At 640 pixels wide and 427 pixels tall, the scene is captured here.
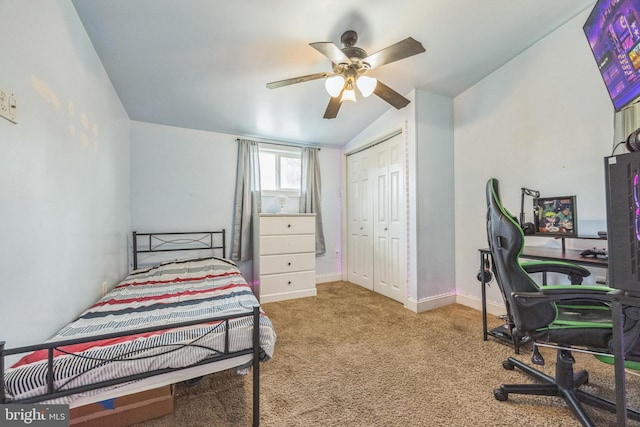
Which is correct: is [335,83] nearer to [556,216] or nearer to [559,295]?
[559,295]

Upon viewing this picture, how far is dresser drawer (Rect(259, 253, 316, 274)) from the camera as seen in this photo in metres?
3.14

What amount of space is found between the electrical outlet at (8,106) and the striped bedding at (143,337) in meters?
0.93

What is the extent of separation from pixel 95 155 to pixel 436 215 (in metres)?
3.19

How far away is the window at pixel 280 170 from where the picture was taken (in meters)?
3.71

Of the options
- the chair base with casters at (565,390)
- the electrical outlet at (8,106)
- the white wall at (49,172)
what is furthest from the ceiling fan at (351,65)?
the chair base with casters at (565,390)

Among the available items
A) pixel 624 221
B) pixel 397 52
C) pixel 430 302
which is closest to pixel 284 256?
pixel 430 302

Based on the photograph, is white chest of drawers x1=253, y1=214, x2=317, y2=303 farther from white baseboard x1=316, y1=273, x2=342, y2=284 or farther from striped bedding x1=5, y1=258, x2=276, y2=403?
striped bedding x1=5, y1=258, x2=276, y2=403

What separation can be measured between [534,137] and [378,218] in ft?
5.86

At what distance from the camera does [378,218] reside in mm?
3408

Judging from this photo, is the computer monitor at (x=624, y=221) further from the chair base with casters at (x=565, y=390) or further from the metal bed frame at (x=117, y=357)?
the metal bed frame at (x=117, y=357)

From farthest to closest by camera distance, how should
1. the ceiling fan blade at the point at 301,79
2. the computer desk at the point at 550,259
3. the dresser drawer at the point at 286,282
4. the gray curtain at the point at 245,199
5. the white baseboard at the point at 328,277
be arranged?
the white baseboard at the point at 328,277 < the gray curtain at the point at 245,199 < the dresser drawer at the point at 286,282 < the ceiling fan blade at the point at 301,79 < the computer desk at the point at 550,259

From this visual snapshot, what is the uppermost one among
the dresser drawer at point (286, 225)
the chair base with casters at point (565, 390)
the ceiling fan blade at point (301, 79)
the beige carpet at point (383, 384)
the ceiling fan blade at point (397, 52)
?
the ceiling fan blade at point (397, 52)

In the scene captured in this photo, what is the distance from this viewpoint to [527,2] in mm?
1844

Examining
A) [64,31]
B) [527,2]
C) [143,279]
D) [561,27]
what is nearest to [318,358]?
[143,279]
